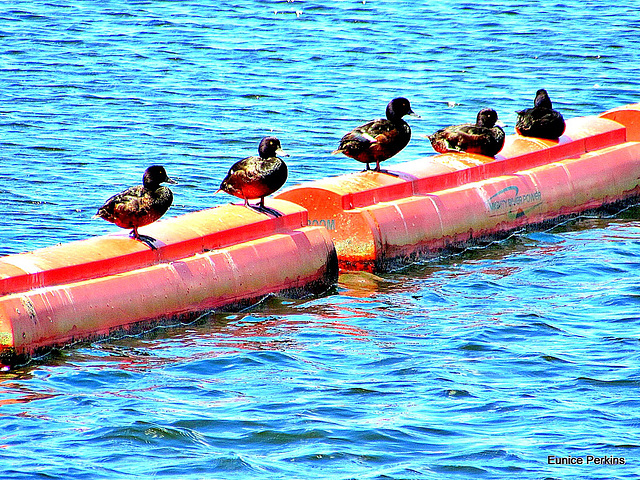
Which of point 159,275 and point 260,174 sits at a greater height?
point 260,174

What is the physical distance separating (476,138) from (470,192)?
89 cm

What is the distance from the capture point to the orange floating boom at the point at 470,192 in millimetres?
12125

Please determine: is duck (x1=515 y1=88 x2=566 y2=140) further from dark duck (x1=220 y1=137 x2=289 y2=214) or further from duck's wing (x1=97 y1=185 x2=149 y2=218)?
duck's wing (x1=97 y1=185 x2=149 y2=218)

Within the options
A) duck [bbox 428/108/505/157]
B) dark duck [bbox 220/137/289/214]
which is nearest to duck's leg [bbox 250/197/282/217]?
dark duck [bbox 220/137/289/214]

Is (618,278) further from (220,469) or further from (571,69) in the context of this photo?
(571,69)

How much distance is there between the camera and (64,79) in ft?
75.8

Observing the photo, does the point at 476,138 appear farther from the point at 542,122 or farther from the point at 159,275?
the point at 159,275

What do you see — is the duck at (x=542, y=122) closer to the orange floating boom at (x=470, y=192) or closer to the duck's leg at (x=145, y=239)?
the orange floating boom at (x=470, y=192)

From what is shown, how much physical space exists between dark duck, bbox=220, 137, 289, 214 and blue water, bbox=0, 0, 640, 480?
1.16 m

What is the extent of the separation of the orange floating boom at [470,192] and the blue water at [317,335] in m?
0.29

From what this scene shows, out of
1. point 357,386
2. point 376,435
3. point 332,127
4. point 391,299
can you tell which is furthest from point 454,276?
point 332,127

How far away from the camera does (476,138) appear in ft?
45.1

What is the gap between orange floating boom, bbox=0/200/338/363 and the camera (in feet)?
30.5

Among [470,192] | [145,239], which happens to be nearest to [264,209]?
[145,239]
